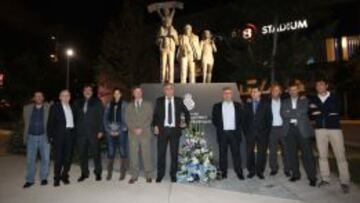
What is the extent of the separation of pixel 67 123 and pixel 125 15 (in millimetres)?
22998

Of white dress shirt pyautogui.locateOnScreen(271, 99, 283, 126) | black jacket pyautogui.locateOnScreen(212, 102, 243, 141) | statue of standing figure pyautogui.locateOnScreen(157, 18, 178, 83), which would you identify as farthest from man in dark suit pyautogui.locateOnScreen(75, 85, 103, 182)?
white dress shirt pyautogui.locateOnScreen(271, 99, 283, 126)

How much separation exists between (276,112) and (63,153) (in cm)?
445

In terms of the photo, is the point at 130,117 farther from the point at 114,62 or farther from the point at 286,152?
the point at 114,62

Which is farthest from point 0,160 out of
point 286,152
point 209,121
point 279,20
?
point 279,20

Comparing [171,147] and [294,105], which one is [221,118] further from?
[294,105]

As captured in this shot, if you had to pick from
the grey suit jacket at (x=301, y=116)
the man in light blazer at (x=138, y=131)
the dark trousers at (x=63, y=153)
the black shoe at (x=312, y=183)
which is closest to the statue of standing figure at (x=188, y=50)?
the man in light blazer at (x=138, y=131)

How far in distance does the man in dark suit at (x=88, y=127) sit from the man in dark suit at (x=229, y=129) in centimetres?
248

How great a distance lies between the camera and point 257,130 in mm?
9750

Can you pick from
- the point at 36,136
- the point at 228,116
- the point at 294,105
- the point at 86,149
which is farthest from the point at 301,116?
the point at 36,136

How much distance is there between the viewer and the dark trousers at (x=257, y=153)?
9789mm

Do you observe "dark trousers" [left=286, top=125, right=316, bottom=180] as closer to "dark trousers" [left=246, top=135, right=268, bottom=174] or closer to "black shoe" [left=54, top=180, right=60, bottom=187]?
"dark trousers" [left=246, top=135, right=268, bottom=174]

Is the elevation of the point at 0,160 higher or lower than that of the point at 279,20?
lower

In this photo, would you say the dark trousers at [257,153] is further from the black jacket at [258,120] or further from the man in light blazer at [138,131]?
the man in light blazer at [138,131]

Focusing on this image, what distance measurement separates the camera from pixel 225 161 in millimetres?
9734
